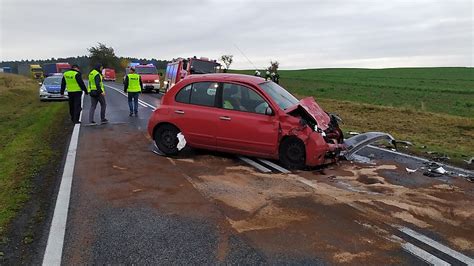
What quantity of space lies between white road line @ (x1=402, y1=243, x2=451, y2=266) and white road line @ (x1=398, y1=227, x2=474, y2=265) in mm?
196

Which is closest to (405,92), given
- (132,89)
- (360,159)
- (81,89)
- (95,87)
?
(132,89)

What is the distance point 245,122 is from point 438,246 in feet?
13.5

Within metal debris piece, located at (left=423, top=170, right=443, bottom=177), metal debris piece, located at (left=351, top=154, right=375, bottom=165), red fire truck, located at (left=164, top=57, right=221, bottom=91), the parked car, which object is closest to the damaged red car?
metal debris piece, located at (left=351, top=154, right=375, bottom=165)

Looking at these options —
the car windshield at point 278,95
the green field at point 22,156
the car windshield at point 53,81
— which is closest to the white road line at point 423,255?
the car windshield at point 278,95

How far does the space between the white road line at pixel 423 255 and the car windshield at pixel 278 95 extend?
12.6 feet

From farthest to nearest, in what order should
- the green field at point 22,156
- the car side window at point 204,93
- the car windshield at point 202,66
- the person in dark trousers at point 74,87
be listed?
the car windshield at point 202,66, the person in dark trousers at point 74,87, the car side window at point 204,93, the green field at point 22,156

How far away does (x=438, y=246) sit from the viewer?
436 cm

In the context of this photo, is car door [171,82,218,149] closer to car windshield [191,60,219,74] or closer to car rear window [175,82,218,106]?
car rear window [175,82,218,106]

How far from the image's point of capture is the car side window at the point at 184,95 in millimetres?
8562

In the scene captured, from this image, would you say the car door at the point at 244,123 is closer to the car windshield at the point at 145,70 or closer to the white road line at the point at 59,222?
the white road line at the point at 59,222

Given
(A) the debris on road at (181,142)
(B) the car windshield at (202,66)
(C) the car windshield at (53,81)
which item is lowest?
(A) the debris on road at (181,142)

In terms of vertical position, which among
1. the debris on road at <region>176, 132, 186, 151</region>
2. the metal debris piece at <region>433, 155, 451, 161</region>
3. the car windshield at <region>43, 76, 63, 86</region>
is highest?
the car windshield at <region>43, 76, 63, 86</region>

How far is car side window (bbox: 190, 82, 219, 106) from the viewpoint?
8281 mm

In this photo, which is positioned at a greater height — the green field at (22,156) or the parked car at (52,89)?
the parked car at (52,89)
